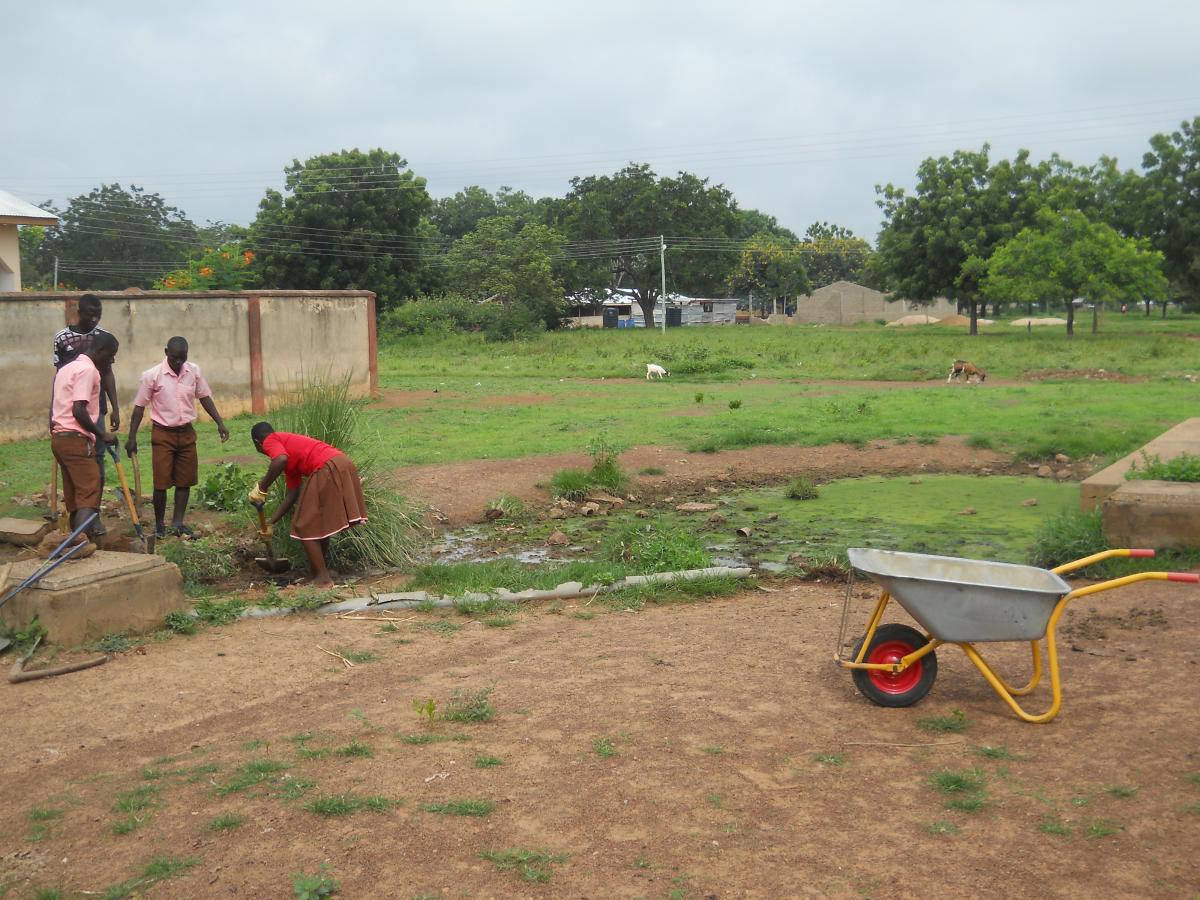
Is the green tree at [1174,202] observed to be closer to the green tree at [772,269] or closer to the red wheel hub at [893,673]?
the green tree at [772,269]

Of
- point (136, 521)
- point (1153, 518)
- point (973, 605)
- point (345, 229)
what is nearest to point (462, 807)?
point (973, 605)

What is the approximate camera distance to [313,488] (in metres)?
8.30

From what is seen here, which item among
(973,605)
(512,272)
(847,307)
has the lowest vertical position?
(973,605)

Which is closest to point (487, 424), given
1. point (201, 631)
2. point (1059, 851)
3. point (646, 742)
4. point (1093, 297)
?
point (201, 631)

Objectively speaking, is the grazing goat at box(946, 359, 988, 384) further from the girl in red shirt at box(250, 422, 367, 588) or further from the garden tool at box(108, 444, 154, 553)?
the garden tool at box(108, 444, 154, 553)

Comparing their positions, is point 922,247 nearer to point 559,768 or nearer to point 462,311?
point 462,311

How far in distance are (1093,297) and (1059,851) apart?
139 feet

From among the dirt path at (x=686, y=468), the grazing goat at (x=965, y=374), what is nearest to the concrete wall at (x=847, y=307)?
the grazing goat at (x=965, y=374)

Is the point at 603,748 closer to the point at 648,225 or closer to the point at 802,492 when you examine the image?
the point at 802,492

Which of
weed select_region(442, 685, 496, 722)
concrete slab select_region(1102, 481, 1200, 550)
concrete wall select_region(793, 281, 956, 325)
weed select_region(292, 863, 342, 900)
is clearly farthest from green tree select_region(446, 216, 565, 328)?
weed select_region(292, 863, 342, 900)

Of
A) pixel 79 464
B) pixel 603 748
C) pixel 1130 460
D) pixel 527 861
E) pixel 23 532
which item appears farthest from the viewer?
pixel 1130 460

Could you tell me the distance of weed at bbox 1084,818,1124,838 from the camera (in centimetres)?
419

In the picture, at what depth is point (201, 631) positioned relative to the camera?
730 centimetres

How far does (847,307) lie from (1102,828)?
77633mm
